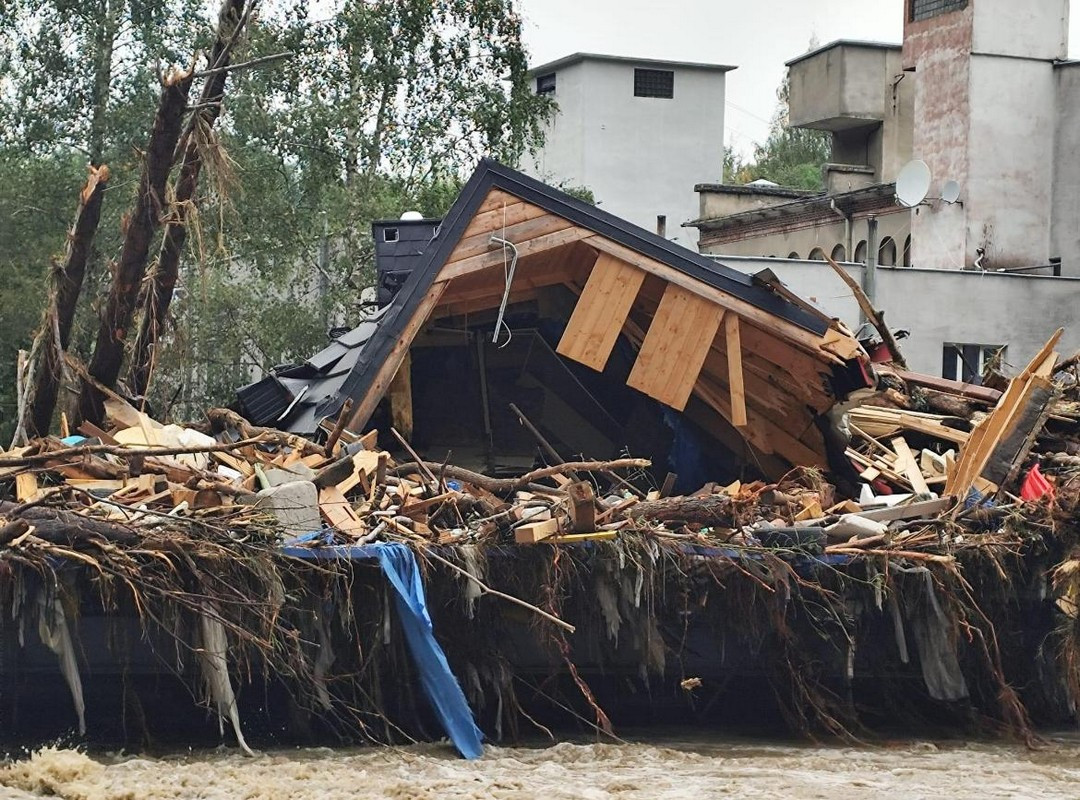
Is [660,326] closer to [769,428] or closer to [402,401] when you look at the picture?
[769,428]

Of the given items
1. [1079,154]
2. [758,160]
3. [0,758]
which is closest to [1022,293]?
[1079,154]

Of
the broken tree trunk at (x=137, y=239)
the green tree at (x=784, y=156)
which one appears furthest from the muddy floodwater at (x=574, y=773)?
the green tree at (x=784, y=156)

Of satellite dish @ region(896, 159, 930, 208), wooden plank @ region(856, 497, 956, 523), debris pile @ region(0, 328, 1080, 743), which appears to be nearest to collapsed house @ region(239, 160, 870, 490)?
debris pile @ region(0, 328, 1080, 743)

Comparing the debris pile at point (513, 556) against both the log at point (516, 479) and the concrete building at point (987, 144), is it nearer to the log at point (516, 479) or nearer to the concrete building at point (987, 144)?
the log at point (516, 479)

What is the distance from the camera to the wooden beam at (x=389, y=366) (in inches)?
518

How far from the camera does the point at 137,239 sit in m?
13.8

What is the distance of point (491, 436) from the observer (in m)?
16.0

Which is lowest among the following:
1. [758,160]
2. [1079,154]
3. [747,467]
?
[747,467]

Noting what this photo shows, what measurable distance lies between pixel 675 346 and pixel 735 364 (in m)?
0.56

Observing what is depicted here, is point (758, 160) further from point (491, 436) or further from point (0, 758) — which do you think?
point (0, 758)

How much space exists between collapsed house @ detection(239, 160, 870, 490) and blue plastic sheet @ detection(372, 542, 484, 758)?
3162 mm

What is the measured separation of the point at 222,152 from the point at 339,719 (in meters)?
5.33

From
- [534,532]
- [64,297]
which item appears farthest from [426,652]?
[64,297]

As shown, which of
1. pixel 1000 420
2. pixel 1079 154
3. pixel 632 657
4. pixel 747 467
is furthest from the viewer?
pixel 1079 154
